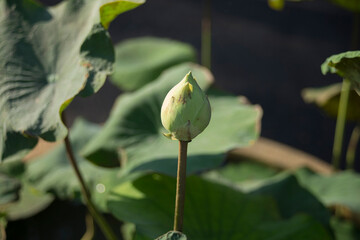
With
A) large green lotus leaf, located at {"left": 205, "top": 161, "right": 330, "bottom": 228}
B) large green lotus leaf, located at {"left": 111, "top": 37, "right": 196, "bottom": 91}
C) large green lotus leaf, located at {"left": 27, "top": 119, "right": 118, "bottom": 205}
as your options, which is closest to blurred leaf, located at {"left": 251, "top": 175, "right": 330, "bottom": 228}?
large green lotus leaf, located at {"left": 205, "top": 161, "right": 330, "bottom": 228}

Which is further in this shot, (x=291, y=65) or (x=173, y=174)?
(x=291, y=65)

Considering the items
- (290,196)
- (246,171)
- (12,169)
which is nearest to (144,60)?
(246,171)

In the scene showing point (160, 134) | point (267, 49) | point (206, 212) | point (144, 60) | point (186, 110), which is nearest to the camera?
point (186, 110)

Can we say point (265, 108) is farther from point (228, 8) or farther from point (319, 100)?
point (319, 100)

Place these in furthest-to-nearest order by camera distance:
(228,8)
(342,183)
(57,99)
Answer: (228,8) < (342,183) < (57,99)

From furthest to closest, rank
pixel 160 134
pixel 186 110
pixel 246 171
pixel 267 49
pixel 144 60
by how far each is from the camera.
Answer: pixel 267 49
pixel 144 60
pixel 246 171
pixel 160 134
pixel 186 110

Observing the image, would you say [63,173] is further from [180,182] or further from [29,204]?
[180,182]

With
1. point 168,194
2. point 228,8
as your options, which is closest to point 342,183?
point 168,194
